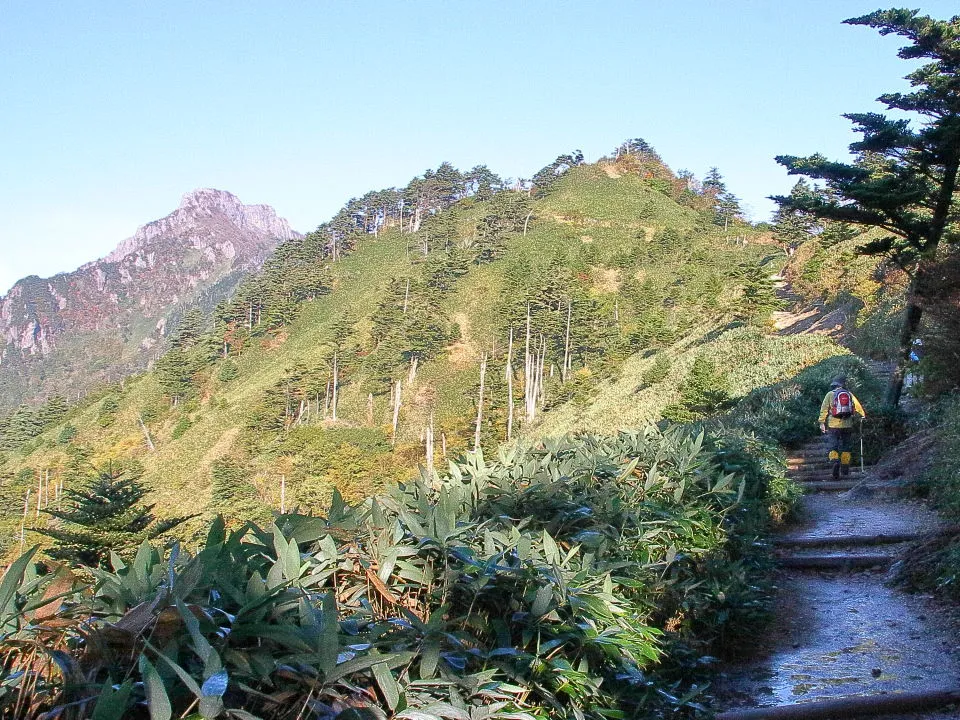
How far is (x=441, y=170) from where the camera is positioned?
108m

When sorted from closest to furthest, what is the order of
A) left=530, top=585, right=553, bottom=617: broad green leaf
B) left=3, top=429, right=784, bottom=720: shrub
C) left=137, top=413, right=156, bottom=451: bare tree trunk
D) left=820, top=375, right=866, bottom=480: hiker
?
left=3, top=429, right=784, bottom=720: shrub
left=530, top=585, right=553, bottom=617: broad green leaf
left=820, top=375, right=866, bottom=480: hiker
left=137, top=413, right=156, bottom=451: bare tree trunk

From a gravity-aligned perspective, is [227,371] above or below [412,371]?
above

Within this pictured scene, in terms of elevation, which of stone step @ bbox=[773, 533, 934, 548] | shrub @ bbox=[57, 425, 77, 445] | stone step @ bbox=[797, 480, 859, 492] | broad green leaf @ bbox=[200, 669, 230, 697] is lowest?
shrub @ bbox=[57, 425, 77, 445]

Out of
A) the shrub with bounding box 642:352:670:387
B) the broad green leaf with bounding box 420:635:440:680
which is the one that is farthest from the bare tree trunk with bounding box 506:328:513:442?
the broad green leaf with bounding box 420:635:440:680

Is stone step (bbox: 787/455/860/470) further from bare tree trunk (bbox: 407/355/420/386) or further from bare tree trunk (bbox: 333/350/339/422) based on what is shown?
bare tree trunk (bbox: 333/350/339/422)

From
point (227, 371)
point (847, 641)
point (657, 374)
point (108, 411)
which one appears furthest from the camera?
point (108, 411)

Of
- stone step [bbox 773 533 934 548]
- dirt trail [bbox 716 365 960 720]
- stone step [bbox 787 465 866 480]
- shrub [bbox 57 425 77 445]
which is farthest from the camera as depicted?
shrub [bbox 57 425 77 445]

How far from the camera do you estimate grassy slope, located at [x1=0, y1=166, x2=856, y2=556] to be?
32.2m

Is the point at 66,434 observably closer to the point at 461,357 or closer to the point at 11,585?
the point at 461,357

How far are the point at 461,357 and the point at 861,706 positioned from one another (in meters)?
58.2

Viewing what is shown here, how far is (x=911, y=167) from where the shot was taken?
13055 mm

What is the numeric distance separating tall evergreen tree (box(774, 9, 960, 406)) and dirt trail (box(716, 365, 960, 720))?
724 cm

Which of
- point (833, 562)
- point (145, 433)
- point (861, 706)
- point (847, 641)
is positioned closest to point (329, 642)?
point (861, 706)

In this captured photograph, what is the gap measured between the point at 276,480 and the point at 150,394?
35.9m
